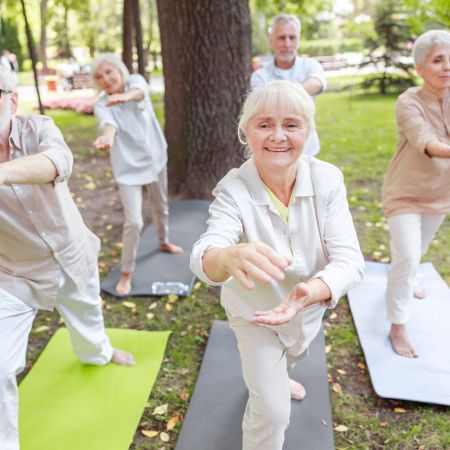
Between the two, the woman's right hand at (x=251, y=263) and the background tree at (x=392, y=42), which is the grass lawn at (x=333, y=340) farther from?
the background tree at (x=392, y=42)

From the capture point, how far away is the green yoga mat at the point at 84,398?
111 inches

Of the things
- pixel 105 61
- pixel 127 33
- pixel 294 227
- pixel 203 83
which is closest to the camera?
pixel 294 227

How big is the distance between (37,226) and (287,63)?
2790 millimetres

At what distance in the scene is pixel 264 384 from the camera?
2129 mm

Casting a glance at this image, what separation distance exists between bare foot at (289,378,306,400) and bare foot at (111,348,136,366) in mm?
1138

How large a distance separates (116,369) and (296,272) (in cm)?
184

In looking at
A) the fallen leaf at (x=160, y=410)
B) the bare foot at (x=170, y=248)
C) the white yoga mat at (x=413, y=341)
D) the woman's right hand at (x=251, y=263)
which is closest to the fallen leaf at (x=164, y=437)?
the fallen leaf at (x=160, y=410)

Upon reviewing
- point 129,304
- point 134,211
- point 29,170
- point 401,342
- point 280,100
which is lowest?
point 129,304

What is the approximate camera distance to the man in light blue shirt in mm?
4121

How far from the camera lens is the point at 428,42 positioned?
2.96 meters

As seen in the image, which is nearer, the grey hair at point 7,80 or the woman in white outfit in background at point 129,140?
the grey hair at point 7,80

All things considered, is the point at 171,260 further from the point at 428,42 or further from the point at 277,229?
the point at 428,42

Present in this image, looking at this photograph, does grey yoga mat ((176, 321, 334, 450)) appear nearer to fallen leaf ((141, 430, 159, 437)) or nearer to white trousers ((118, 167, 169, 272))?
fallen leaf ((141, 430, 159, 437))

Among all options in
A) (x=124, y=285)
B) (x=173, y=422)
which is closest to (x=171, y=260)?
(x=124, y=285)
